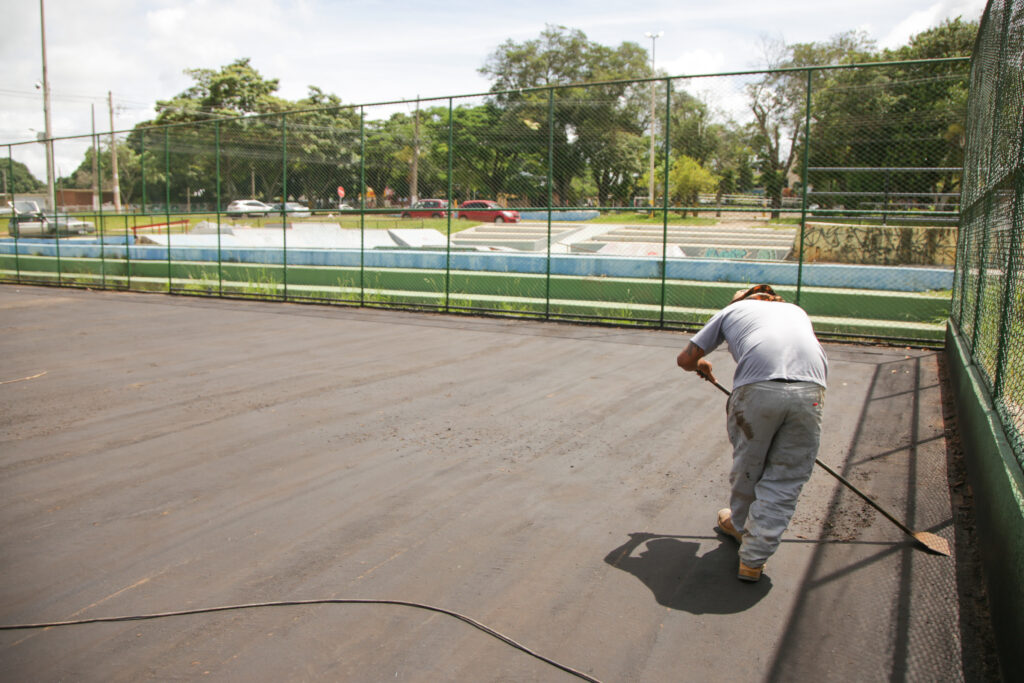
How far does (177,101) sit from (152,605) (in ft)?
188

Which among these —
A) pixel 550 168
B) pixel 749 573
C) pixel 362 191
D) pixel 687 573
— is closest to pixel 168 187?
pixel 362 191

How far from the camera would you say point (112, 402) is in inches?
274

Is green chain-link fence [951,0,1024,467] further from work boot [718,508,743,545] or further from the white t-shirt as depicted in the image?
work boot [718,508,743,545]

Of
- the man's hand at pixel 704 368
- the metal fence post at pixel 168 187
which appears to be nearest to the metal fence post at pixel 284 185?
the metal fence post at pixel 168 187

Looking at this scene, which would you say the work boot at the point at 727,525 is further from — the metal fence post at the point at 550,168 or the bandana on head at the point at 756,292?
the metal fence post at the point at 550,168

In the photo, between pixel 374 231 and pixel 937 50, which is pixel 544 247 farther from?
pixel 937 50

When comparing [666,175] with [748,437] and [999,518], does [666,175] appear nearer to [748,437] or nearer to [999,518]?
[748,437]

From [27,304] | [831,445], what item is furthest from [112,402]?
[27,304]

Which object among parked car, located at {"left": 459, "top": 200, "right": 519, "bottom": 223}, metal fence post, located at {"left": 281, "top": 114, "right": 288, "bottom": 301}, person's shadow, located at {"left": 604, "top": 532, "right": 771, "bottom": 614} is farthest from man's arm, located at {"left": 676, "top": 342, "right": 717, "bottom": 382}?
metal fence post, located at {"left": 281, "top": 114, "right": 288, "bottom": 301}

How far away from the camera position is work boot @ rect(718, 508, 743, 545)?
13.1 ft

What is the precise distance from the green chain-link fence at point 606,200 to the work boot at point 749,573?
700 cm

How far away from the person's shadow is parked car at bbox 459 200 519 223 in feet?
32.5

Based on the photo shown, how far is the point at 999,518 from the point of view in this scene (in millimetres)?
3258

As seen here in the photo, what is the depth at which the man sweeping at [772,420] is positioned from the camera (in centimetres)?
347
